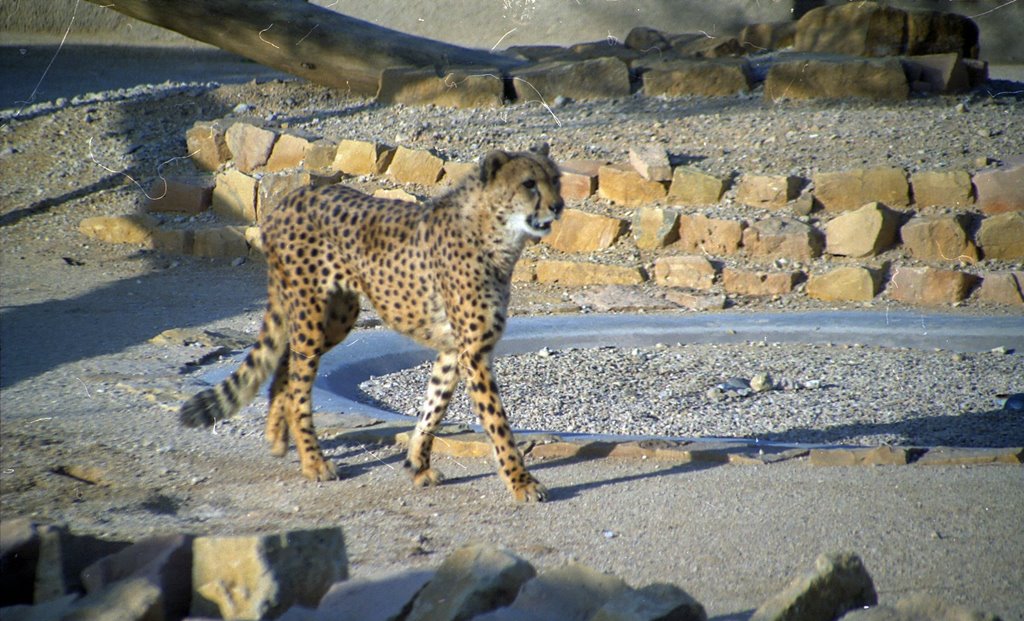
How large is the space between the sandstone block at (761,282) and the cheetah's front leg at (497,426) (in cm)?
367

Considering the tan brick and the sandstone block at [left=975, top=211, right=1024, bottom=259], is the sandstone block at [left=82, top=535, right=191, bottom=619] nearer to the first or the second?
the sandstone block at [left=975, top=211, right=1024, bottom=259]

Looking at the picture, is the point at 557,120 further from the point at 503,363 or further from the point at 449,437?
the point at 449,437

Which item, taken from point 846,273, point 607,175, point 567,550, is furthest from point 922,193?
point 567,550

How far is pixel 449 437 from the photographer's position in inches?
197

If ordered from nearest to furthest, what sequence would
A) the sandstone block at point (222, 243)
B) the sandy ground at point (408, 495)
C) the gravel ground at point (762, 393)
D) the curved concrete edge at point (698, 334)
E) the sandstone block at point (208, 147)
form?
the sandy ground at point (408, 495), the gravel ground at point (762, 393), the curved concrete edge at point (698, 334), the sandstone block at point (222, 243), the sandstone block at point (208, 147)

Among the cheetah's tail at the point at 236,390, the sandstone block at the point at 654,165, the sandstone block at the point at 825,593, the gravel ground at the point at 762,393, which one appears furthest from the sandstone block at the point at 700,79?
the sandstone block at the point at 825,593

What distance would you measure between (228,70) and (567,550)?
13.8 metres

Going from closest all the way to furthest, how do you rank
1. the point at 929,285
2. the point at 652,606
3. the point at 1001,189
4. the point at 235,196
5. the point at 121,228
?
the point at 652,606 → the point at 121,228 → the point at 929,285 → the point at 1001,189 → the point at 235,196

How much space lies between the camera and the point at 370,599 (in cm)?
271

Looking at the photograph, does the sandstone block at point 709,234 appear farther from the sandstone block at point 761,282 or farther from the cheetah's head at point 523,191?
the cheetah's head at point 523,191

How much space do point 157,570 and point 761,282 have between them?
581cm

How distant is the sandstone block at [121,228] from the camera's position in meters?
4.79

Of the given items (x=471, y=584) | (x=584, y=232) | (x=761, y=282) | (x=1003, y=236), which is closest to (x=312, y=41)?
(x=584, y=232)

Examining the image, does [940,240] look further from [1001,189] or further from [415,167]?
[415,167]
